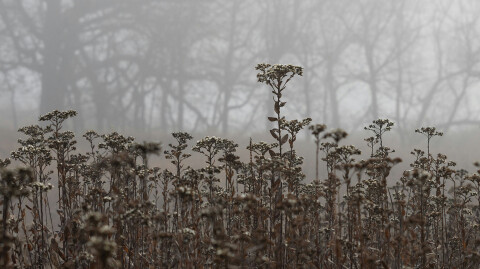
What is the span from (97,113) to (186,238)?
38400 mm

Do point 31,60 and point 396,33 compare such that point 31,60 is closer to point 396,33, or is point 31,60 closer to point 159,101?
point 159,101

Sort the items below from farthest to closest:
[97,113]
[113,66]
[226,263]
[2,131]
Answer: [113,66]
[97,113]
[2,131]
[226,263]

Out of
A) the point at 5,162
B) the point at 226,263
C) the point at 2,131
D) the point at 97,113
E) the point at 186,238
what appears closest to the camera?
the point at 226,263

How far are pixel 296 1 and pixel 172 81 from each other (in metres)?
17.4

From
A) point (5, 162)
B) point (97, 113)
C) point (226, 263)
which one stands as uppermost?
point (97, 113)

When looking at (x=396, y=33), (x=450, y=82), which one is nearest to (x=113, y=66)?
(x=396, y=33)

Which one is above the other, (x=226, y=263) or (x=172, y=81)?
(x=172, y=81)

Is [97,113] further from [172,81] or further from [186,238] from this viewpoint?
[186,238]

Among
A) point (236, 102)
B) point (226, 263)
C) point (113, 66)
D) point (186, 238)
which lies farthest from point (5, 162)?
point (236, 102)

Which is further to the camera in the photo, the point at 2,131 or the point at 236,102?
the point at 236,102

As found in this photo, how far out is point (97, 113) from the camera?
40.2 metres

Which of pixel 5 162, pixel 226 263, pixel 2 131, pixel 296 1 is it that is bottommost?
pixel 226 263

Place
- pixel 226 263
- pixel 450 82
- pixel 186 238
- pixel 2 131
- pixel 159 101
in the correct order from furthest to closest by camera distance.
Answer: pixel 450 82 → pixel 159 101 → pixel 2 131 → pixel 186 238 → pixel 226 263

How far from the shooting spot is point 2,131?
104 feet
